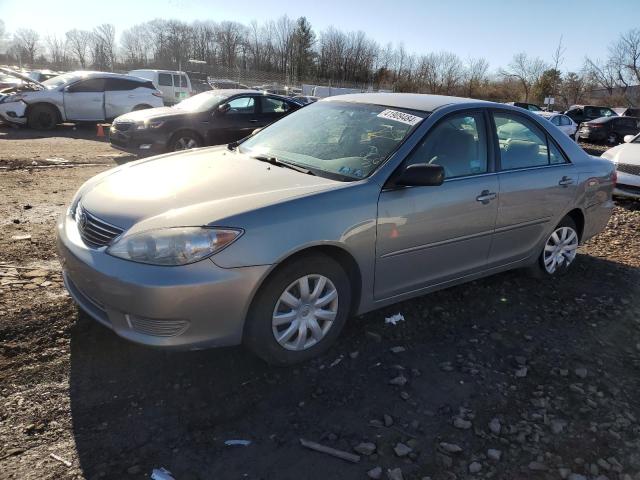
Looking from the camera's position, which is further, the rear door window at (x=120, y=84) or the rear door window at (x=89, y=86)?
the rear door window at (x=120, y=84)

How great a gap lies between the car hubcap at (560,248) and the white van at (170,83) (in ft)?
68.0

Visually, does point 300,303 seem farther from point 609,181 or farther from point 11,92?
point 11,92

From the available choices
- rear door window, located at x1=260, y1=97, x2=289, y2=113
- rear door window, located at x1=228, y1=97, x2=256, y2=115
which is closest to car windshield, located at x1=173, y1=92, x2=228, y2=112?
rear door window, located at x1=228, y1=97, x2=256, y2=115

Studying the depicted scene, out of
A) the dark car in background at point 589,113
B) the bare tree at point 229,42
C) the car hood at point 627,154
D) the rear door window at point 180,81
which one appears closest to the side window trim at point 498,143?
the car hood at point 627,154

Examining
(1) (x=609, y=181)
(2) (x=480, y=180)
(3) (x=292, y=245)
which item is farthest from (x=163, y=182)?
(1) (x=609, y=181)

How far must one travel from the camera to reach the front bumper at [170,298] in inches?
99.0

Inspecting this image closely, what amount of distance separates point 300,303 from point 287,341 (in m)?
0.24

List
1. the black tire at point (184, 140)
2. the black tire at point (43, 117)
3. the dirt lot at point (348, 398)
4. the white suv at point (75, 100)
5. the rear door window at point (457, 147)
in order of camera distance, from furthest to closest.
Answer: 1. the black tire at point (43, 117)
2. the white suv at point (75, 100)
3. the black tire at point (184, 140)
4. the rear door window at point (457, 147)
5. the dirt lot at point (348, 398)

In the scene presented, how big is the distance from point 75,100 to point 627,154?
539 inches

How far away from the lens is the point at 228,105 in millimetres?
10000

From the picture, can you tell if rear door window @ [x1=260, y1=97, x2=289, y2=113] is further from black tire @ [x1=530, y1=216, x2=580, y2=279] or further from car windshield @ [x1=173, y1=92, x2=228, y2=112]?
black tire @ [x1=530, y1=216, x2=580, y2=279]

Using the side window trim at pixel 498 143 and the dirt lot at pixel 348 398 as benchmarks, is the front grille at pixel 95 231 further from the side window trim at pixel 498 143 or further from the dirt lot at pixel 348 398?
the side window trim at pixel 498 143

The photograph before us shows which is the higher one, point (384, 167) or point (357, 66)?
point (357, 66)

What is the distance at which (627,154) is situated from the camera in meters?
8.84
